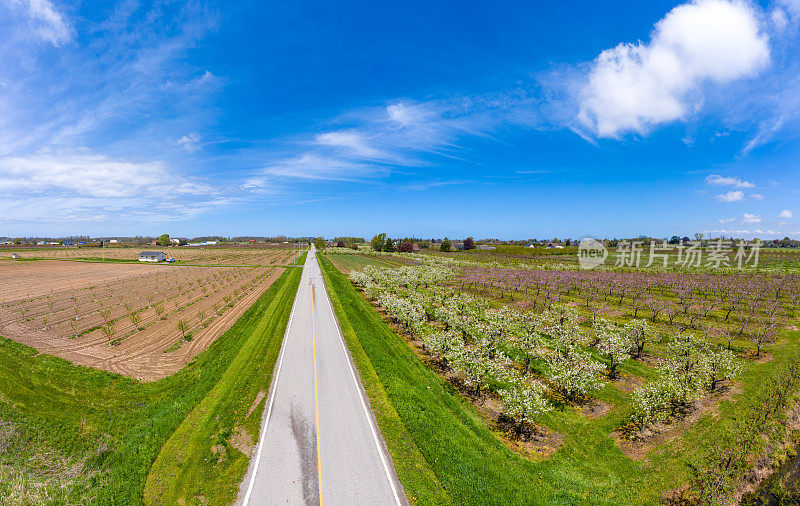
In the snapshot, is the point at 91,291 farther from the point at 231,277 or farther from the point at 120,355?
the point at 120,355

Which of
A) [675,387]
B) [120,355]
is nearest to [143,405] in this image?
[120,355]

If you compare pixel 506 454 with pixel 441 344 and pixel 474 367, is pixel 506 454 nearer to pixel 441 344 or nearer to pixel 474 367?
pixel 474 367

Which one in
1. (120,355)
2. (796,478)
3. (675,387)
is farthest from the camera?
(120,355)

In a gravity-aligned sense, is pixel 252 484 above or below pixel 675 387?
below

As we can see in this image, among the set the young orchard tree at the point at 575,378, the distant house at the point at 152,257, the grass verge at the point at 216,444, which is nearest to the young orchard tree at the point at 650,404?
the young orchard tree at the point at 575,378

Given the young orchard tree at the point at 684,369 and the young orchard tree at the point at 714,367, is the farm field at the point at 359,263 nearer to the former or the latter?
the young orchard tree at the point at 684,369

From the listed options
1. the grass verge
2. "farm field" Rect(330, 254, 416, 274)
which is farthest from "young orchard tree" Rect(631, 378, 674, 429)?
"farm field" Rect(330, 254, 416, 274)
